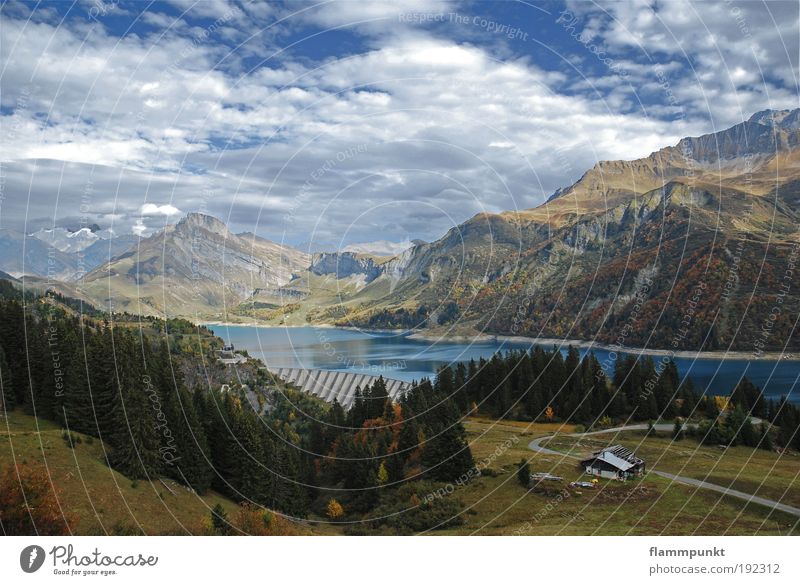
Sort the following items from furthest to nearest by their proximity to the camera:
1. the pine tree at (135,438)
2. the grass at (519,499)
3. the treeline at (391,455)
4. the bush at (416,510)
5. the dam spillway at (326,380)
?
the dam spillway at (326,380)
the treeline at (391,455)
the pine tree at (135,438)
the bush at (416,510)
the grass at (519,499)

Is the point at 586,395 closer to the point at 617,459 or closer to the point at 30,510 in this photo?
the point at 617,459

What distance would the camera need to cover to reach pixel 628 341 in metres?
198

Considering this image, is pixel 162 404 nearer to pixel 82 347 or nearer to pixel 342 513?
pixel 82 347

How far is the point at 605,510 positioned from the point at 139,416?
85.2 feet

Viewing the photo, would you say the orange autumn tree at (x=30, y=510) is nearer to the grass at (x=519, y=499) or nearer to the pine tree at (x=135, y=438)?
the grass at (x=519, y=499)

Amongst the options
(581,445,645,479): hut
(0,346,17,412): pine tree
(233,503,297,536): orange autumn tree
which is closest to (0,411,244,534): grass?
(233,503,297,536): orange autumn tree

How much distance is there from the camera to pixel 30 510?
865 inches

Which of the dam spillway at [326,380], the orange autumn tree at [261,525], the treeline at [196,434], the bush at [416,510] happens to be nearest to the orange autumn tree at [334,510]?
the treeline at [196,434]

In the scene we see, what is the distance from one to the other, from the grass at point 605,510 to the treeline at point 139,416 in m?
12.7

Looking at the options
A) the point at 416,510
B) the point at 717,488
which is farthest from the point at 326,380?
the point at 717,488

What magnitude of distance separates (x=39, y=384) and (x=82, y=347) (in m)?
4.22

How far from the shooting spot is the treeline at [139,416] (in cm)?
3362

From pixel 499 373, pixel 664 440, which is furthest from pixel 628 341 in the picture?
pixel 664 440

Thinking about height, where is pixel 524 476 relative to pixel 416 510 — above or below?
above
